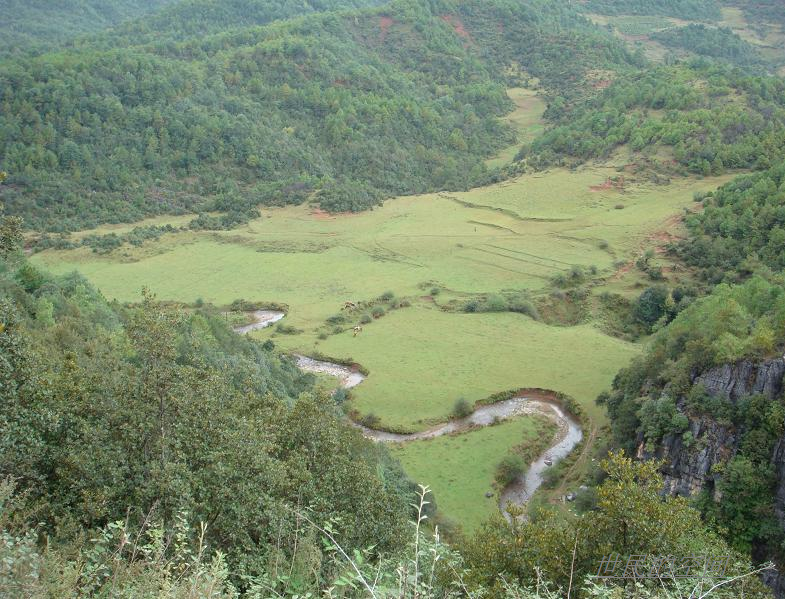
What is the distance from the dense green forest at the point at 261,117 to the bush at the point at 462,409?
41.2 meters

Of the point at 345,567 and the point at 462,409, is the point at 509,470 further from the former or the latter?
the point at 345,567

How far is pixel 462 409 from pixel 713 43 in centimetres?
13715

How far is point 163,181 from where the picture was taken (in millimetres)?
78438

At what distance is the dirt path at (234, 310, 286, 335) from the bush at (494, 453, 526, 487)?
77.1 ft

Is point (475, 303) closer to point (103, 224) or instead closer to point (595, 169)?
point (595, 169)

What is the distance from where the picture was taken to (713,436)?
80.4ft

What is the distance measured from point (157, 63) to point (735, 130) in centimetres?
6581

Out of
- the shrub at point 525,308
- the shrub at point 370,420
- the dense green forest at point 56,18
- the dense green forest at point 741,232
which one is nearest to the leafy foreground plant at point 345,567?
the shrub at point 370,420

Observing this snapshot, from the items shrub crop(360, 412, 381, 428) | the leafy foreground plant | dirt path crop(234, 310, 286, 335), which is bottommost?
dirt path crop(234, 310, 286, 335)

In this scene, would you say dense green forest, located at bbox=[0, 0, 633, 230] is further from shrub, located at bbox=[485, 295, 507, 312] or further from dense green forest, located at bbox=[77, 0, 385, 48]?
shrub, located at bbox=[485, 295, 507, 312]

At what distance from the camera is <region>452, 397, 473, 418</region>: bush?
36562 millimetres

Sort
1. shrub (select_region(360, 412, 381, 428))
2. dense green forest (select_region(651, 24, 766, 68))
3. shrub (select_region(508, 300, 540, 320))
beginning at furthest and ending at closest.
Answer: dense green forest (select_region(651, 24, 766, 68)), shrub (select_region(508, 300, 540, 320)), shrub (select_region(360, 412, 381, 428))

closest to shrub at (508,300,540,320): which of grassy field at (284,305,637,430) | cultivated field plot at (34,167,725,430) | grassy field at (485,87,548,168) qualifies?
grassy field at (284,305,637,430)

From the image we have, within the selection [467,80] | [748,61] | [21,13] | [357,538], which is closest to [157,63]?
[467,80]
